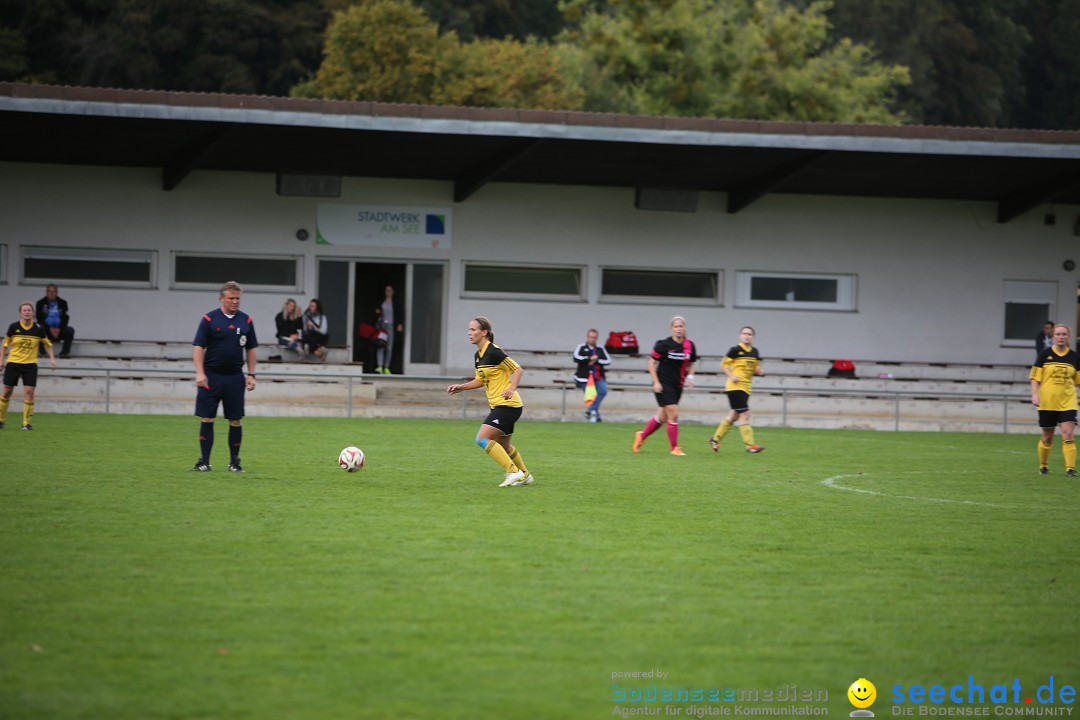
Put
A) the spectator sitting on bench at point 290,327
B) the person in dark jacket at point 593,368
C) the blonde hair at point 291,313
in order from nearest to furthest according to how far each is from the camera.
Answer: the person in dark jacket at point 593,368, the spectator sitting on bench at point 290,327, the blonde hair at point 291,313

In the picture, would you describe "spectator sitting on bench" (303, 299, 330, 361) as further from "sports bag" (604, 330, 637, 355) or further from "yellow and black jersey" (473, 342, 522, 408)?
"yellow and black jersey" (473, 342, 522, 408)

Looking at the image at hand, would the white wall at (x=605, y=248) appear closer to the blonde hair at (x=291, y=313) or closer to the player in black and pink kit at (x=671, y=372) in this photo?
the blonde hair at (x=291, y=313)

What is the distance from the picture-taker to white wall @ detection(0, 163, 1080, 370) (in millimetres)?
26766

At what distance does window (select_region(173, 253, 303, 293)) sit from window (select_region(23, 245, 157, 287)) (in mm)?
651

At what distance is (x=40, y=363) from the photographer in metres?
23.6

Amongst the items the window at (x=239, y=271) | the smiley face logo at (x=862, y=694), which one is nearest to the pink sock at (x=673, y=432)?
the smiley face logo at (x=862, y=694)

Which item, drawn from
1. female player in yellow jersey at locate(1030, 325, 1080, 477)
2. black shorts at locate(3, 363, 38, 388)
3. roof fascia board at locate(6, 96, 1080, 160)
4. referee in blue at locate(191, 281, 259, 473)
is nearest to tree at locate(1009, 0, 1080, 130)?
roof fascia board at locate(6, 96, 1080, 160)

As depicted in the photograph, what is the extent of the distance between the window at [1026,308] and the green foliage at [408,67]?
59.1 feet

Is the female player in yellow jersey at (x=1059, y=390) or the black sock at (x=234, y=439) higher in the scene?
the female player in yellow jersey at (x=1059, y=390)

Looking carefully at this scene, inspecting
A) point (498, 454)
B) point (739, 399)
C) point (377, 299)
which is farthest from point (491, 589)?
point (377, 299)

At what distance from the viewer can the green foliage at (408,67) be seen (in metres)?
41.8

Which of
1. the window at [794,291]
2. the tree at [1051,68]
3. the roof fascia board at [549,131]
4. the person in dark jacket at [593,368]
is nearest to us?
the roof fascia board at [549,131]

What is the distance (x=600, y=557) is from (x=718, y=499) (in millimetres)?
3751

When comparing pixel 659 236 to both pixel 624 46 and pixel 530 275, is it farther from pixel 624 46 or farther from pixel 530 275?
pixel 624 46
